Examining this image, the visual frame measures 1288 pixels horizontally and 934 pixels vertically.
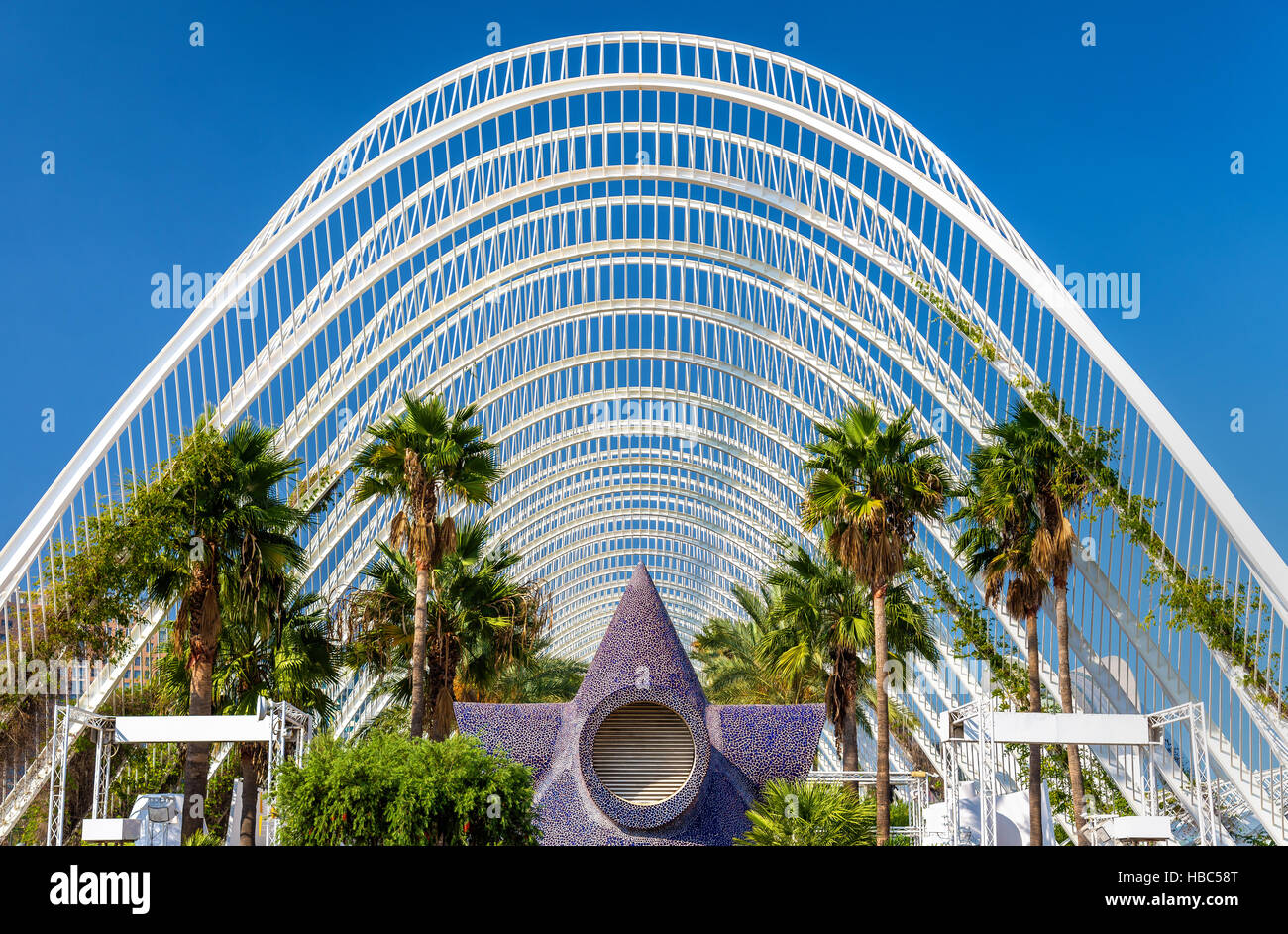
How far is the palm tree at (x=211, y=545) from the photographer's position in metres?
25.6

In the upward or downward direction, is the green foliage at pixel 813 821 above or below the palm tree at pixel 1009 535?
below

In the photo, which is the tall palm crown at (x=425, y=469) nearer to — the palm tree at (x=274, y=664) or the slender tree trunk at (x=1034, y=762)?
the palm tree at (x=274, y=664)

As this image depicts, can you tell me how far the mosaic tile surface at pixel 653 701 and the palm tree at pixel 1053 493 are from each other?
20.5 feet

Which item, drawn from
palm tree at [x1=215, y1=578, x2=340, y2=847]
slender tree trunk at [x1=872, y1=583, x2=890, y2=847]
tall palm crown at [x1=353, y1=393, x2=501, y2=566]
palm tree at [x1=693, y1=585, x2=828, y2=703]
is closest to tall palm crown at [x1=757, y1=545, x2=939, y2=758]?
palm tree at [x1=693, y1=585, x2=828, y2=703]

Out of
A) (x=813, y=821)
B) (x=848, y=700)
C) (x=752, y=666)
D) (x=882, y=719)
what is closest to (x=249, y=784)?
(x=813, y=821)

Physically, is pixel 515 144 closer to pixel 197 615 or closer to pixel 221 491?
pixel 221 491

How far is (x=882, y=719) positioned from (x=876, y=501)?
4701 mm

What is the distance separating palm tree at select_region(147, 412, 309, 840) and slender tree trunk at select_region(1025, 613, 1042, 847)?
640 inches

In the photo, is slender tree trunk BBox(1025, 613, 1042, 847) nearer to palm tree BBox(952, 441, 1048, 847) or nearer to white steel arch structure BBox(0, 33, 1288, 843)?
palm tree BBox(952, 441, 1048, 847)

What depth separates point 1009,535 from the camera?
31.3 meters

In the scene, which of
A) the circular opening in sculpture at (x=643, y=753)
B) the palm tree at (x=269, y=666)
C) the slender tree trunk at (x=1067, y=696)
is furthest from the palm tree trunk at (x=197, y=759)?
the slender tree trunk at (x=1067, y=696)

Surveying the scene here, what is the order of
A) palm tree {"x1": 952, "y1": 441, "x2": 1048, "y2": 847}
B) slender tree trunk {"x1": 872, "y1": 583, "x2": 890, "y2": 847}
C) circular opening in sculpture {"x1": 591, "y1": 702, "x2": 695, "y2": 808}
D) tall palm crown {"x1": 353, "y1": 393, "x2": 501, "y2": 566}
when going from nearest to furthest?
slender tree trunk {"x1": 872, "y1": 583, "x2": 890, "y2": 847} < tall palm crown {"x1": 353, "y1": 393, "x2": 501, "y2": 566} < palm tree {"x1": 952, "y1": 441, "x2": 1048, "y2": 847} < circular opening in sculpture {"x1": 591, "y1": 702, "x2": 695, "y2": 808}

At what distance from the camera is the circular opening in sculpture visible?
31.1m
